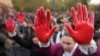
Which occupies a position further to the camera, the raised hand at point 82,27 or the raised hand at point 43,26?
the raised hand at point 43,26

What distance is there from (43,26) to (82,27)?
0.70m

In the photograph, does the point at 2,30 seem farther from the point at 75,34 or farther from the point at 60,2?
the point at 60,2

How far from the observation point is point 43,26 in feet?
17.4

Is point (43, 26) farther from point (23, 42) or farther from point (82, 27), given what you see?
point (23, 42)

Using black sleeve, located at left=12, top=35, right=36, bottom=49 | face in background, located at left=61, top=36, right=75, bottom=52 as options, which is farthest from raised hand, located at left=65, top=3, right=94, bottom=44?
black sleeve, located at left=12, top=35, right=36, bottom=49

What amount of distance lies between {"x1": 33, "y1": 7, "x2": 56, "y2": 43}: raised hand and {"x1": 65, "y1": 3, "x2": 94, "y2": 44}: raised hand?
52 centimetres

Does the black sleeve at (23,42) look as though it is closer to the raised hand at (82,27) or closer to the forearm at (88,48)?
the forearm at (88,48)

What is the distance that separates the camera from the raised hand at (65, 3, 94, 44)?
185 inches

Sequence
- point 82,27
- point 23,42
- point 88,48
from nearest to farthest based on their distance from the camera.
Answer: point 82,27
point 88,48
point 23,42

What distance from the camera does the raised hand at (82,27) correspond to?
15.4 feet

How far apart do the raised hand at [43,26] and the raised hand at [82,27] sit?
52 centimetres

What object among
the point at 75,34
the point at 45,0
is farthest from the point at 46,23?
the point at 45,0

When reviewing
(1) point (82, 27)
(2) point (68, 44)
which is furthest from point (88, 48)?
(2) point (68, 44)

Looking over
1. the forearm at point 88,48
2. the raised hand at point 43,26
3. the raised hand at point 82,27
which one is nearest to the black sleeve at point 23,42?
the raised hand at point 43,26
